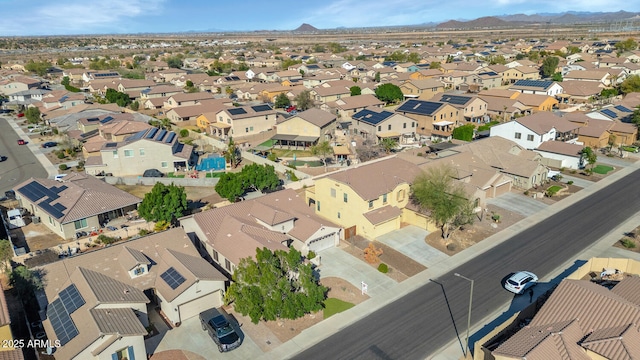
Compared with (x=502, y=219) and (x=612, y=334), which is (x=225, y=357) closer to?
(x=612, y=334)

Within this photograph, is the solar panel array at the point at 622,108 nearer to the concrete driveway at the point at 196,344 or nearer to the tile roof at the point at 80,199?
the concrete driveway at the point at 196,344

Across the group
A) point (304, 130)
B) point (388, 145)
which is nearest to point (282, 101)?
point (304, 130)

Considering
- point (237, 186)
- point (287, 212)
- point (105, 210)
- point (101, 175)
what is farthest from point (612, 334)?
point (101, 175)

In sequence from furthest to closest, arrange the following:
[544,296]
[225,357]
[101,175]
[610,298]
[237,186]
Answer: [101,175], [237,186], [544,296], [225,357], [610,298]

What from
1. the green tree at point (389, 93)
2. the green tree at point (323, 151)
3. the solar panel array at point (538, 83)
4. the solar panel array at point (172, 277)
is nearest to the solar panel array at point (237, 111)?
the green tree at point (323, 151)

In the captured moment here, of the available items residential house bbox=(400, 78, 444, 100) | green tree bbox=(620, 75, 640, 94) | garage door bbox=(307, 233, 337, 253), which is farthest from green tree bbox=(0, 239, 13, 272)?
green tree bbox=(620, 75, 640, 94)

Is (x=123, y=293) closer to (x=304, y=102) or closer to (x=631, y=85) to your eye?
(x=304, y=102)
